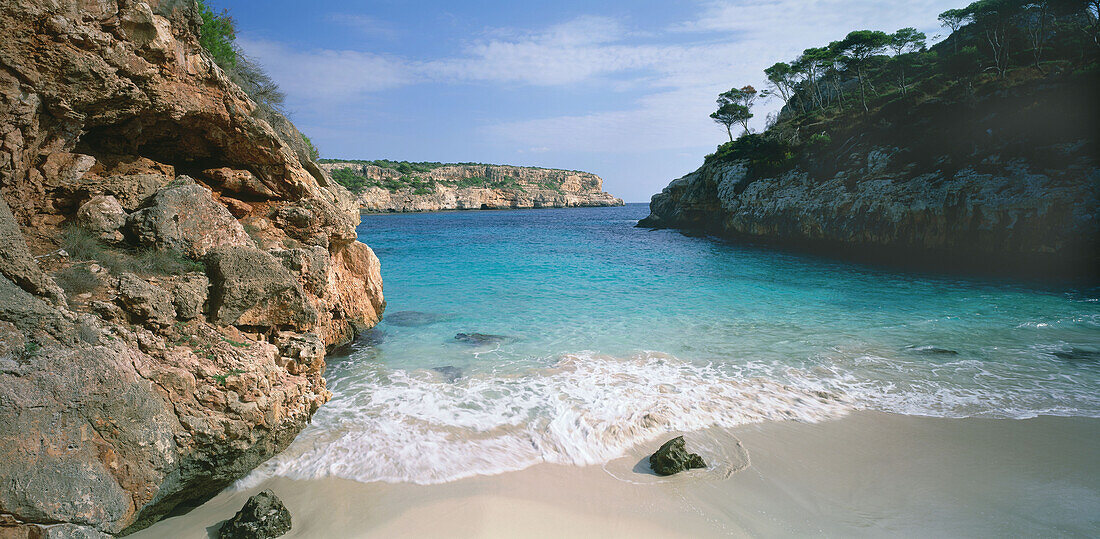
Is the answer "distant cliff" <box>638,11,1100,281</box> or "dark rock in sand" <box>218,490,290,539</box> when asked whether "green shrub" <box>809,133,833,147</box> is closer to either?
"distant cliff" <box>638,11,1100,281</box>

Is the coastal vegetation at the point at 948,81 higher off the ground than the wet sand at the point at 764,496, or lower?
higher

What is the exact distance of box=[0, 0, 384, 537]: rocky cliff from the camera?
118 inches

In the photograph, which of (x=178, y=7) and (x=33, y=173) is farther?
(x=178, y=7)

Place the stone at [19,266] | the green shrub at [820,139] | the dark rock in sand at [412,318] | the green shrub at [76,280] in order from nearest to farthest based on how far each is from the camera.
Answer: the stone at [19,266] → the green shrub at [76,280] → the dark rock in sand at [412,318] → the green shrub at [820,139]

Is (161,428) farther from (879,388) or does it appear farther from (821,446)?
(879,388)

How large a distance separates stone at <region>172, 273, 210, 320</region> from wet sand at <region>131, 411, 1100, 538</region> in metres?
1.83

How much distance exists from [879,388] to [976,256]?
17.0 m

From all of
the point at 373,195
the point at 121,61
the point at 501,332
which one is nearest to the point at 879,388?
the point at 501,332

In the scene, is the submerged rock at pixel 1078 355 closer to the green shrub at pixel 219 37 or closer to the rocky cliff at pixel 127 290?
the rocky cliff at pixel 127 290

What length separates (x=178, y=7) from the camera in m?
5.28

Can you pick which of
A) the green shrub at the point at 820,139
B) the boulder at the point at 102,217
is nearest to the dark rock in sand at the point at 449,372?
the boulder at the point at 102,217

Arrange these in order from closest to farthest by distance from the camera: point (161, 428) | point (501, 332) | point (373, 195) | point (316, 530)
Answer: point (161, 428)
point (316, 530)
point (501, 332)
point (373, 195)

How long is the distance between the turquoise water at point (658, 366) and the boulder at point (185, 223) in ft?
8.34

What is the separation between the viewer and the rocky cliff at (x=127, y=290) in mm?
3002
